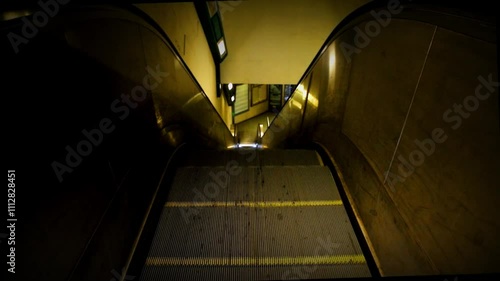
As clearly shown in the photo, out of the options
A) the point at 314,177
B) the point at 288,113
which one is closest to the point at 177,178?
the point at 314,177

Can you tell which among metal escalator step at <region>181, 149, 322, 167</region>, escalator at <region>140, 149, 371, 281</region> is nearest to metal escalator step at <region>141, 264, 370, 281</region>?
escalator at <region>140, 149, 371, 281</region>

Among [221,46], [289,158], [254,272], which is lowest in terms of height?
[289,158]

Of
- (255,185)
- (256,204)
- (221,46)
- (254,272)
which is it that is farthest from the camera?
(221,46)

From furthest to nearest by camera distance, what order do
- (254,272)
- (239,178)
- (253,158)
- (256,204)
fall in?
1. (253,158)
2. (239,178)
3. (256,204)
4. (254,272)

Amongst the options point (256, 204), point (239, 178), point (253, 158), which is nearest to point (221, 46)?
point (253, 158)

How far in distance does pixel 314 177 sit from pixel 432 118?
1451 millimetres

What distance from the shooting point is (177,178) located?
8.94 ft

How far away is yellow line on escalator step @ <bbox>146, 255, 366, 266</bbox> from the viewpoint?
1798mm

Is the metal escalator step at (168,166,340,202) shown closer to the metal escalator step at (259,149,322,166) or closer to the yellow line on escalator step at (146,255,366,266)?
the metal escalator step at (259,149,322,166)

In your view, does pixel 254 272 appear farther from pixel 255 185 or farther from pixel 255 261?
pixel 255 185

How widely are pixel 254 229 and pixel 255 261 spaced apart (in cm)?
28

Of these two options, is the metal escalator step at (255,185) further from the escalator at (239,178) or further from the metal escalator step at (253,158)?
the metal escalator step at (253,158)

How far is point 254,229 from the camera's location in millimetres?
2057

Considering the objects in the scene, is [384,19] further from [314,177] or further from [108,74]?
[108,74]
